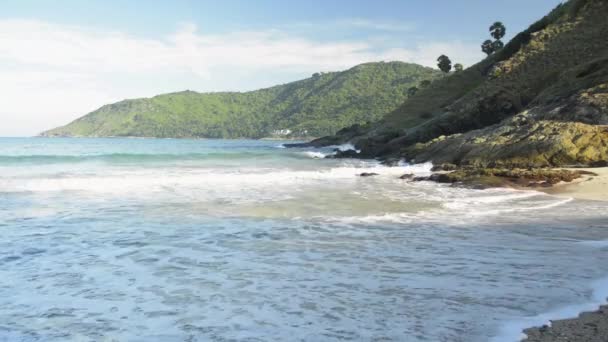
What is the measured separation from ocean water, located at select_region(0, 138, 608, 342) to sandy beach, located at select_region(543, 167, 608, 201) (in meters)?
1.12

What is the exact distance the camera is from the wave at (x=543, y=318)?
205 inches

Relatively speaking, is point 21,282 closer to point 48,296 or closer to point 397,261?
point 48,296

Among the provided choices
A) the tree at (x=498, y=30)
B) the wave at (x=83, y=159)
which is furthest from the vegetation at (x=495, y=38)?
the wave at (x=83, y=159)

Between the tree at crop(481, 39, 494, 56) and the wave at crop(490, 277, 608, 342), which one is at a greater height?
the tree at crop(481, 39, 494, 56)

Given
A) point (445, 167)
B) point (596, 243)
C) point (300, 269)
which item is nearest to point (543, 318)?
point (300, 269)

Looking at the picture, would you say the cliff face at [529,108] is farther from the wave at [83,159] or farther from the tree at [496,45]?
the wave at [83,159]

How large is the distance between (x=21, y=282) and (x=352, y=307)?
17.0 ft

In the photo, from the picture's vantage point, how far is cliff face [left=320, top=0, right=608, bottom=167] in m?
24.7

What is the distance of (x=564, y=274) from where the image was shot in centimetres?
755

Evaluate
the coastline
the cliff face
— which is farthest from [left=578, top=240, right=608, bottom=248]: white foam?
the cliff face

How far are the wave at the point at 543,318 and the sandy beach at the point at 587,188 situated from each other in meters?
11.6

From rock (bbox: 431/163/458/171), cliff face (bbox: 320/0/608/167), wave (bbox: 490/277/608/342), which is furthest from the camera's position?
rock (bbox: 431/163/458/171)

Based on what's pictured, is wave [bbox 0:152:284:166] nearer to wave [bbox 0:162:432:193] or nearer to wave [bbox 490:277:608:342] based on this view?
wave [bbox 0:162:432:193]

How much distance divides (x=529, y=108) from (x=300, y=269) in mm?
33748
